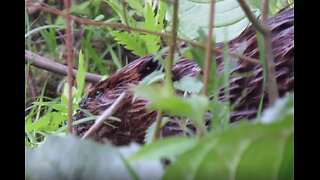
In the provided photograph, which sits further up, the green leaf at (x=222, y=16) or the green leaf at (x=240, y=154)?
the green leaf at (x=222, y=16)

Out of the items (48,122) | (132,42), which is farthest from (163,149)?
(132,42)

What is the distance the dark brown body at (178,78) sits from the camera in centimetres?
112

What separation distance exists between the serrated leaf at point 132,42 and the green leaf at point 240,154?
0.93 meters

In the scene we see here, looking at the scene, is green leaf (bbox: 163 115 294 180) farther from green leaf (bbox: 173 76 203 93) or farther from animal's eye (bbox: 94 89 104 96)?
animal's eye (bbox: 94 89 104 96)

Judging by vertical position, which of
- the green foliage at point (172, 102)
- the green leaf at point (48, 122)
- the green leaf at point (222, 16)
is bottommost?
the green leaf at point (48, 122)

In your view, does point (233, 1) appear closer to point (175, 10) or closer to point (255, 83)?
point (255, 83)

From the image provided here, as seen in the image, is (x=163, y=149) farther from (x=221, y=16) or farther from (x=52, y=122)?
(x=52, y=122)

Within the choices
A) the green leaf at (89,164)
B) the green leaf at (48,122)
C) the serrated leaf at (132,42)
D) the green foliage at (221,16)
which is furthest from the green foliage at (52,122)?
Result: the green leaf at (89,164)

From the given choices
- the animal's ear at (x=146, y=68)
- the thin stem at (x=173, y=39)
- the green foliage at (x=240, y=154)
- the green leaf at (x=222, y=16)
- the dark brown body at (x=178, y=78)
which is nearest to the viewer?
the green foliage at (x=240, y=154)

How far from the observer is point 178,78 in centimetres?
119

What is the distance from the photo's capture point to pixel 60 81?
8.46ft

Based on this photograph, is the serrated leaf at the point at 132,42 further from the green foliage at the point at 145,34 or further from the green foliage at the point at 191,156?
the green foliage at the point at 191,156

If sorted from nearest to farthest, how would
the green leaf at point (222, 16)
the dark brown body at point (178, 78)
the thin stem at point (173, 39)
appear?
the thin stem at point (173, 39) → the dark brown body at point (178, 78) → the green leaf at point (222, 16)

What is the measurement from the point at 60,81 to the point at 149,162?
2.09 meters
